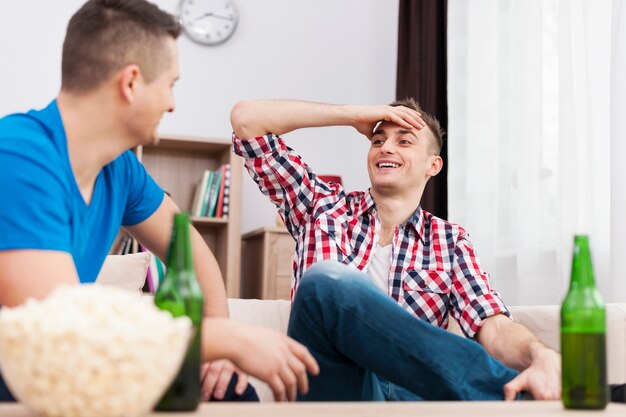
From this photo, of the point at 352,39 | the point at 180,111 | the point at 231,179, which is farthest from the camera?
the point at 352,39

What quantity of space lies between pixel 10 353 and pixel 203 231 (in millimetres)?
3261

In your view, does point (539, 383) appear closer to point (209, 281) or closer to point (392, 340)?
point (392, 340)

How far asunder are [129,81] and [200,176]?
2850mm

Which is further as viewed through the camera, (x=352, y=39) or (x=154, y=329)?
(x=352, y=39)

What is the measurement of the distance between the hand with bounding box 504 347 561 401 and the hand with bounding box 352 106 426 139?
3.18 feet

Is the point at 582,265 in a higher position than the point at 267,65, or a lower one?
lower

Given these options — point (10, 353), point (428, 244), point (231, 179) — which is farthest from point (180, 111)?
point (10, 353)

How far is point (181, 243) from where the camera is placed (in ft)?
2.71

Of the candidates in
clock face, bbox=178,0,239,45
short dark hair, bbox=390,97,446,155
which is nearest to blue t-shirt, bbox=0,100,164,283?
short dark hair, bbox=390,97,446,155

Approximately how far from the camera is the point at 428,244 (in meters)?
2.14

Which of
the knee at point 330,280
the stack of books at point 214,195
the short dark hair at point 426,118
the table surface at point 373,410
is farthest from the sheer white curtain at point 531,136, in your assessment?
the table surface at point 373,410

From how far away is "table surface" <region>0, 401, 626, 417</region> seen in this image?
2.74ft

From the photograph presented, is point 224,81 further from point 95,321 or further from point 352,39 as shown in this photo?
point 95,321

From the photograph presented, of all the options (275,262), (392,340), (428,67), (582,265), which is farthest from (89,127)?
(428,67)
